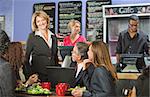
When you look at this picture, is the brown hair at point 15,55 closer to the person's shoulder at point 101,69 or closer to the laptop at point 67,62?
the laptop at point 67,62

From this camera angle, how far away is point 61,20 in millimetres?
2568

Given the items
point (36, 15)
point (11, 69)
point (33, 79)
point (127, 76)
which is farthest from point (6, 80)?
point (127, 76)

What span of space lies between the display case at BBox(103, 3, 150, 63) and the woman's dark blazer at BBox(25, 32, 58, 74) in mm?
424

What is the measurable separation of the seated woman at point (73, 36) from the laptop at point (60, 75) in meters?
0.21

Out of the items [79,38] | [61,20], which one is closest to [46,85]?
[79,38]

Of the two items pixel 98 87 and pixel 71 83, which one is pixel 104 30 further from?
pixel 98 87

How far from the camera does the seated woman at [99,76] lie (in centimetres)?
181

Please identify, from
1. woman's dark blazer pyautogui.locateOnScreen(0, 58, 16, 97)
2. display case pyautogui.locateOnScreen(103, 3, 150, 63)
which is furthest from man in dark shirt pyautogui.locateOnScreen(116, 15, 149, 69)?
woman's dark blazer pyautogui.locateOnScreen(0, 58, 16, 97)

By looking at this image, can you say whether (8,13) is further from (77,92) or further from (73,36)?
(77,92)

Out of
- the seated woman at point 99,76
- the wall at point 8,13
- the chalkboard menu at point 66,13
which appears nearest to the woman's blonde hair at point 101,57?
the seated woman at point 99,76

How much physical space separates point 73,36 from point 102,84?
73 cm

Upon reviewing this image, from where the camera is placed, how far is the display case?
2.32 m

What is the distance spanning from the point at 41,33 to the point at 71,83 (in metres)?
0.46

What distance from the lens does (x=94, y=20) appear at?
8.54 ft
